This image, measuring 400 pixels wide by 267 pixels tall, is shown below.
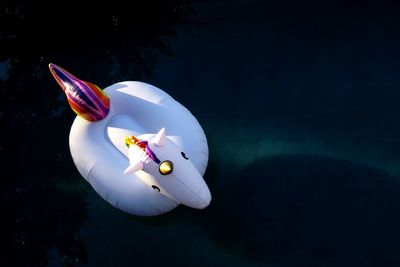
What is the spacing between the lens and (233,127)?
584cm

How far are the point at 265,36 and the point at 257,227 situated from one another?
2374 millimetres

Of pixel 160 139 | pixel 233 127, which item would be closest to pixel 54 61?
pixel 233 127

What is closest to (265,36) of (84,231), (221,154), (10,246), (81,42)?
(221,154)

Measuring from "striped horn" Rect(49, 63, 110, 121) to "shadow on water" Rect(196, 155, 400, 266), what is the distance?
1.56 metres

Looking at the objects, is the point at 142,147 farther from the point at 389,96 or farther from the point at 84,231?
the point at 389,96

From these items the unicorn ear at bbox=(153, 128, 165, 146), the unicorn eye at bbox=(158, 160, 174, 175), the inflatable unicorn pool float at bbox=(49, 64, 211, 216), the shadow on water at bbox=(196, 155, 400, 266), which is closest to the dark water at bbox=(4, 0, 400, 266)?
the shadow on water at bbox=(196, 155, 400, 266)

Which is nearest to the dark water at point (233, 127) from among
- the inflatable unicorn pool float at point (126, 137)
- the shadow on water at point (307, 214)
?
the shadow on water at point (307, 214)

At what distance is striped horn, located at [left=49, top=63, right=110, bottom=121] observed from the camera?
4.81m

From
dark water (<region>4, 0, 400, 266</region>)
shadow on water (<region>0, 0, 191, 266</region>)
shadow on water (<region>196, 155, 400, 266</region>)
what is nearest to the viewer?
shadow on water (<region>196, 155, 400, 266</region>)

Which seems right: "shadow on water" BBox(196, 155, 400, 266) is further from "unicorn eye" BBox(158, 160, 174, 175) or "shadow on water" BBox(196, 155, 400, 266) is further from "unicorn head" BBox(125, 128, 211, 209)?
"unicorn eye" BBox(158, 160, 174, 175)

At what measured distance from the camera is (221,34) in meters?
6.29

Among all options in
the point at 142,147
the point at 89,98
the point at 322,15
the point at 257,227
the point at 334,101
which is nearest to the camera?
the point at 142,147

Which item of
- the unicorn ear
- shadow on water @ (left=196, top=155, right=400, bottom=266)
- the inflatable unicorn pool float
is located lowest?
shadow on water @ (left=196, top=155, right=400, bottom=266)

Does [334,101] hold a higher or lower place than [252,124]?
higher
